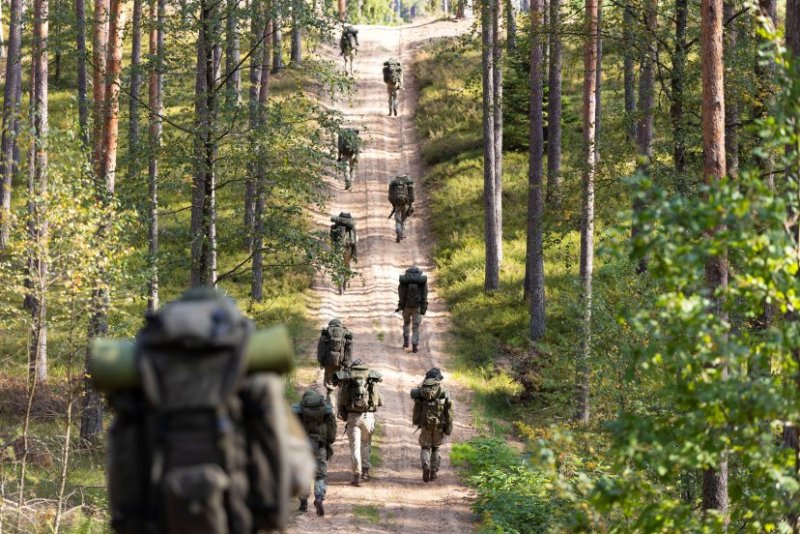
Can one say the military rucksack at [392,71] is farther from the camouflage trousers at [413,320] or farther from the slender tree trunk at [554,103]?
the camouflage trousers at [413,320]

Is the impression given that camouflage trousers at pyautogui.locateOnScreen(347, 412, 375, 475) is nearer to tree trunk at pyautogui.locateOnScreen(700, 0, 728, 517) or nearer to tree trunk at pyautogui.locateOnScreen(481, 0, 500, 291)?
tree trunk at pyautogui.locateOnScreen(700, 0, 728, 517)

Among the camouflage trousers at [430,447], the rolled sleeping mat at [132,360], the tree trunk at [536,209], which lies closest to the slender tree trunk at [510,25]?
the tree trunk at [536,209]

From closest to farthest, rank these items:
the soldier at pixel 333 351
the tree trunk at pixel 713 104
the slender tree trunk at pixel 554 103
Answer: the tree trunk at pixel 713 104 → the soldier at pixel 333 351 → the slender tree trunk at pixel 554 103

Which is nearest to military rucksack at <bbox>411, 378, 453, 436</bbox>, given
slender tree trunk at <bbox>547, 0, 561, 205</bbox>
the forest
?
the forest

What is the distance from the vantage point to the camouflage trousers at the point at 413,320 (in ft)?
84.6

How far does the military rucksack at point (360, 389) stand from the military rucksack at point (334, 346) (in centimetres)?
232

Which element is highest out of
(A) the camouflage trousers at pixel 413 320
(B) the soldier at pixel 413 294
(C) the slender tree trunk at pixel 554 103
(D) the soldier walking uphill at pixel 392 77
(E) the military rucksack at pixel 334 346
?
(D) the soldier walking uphill at pixel 392 77

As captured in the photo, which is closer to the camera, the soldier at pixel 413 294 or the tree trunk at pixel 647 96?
the tree trunk at pixel 647 96

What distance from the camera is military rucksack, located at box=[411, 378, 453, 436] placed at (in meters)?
19.4

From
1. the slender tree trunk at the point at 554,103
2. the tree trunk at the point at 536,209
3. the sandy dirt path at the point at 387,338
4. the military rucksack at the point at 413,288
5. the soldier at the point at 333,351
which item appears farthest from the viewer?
the tree trunk at the point at 536,209

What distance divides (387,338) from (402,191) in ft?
18.8

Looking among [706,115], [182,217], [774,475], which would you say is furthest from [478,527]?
[182,217]

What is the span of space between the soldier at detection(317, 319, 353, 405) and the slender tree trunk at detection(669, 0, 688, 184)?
272 inches

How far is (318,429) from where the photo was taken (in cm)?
1761
